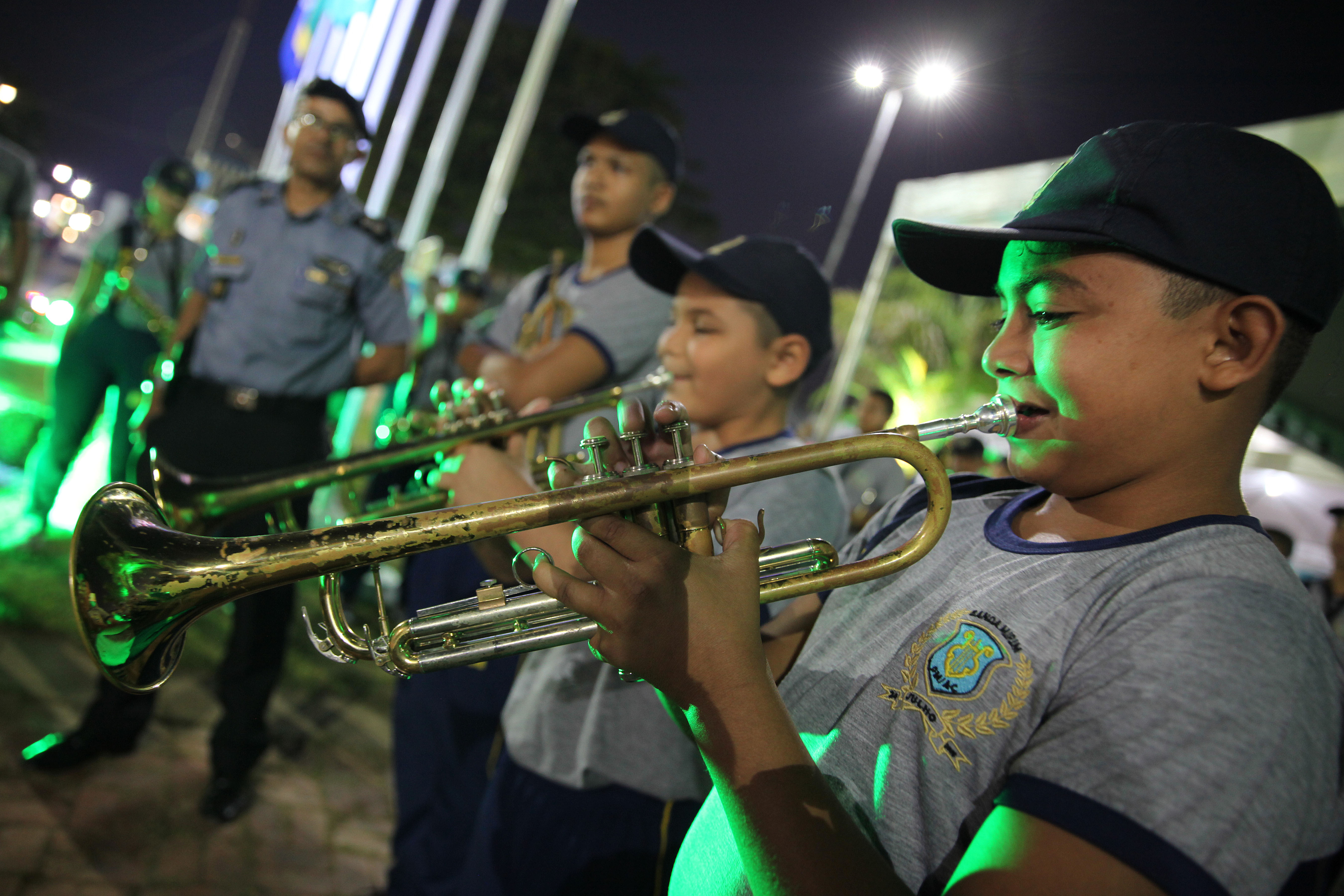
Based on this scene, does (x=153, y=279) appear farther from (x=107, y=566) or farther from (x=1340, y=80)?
(x=1340, y=80)

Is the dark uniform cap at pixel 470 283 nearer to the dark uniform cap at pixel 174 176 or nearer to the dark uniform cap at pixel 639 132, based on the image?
the dark uniform cap at pixel 174 176

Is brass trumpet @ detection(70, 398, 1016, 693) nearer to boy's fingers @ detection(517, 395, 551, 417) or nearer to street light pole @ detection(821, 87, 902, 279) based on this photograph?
boy's fingers @ detection(517, 395, 551, 417)

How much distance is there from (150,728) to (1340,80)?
5276 millimetres

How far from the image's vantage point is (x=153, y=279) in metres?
5.20

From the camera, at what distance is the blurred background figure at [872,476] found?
231 inches

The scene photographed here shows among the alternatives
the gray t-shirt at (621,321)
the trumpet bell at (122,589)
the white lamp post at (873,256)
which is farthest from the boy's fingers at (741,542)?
the gray t-shirt at (621,321)

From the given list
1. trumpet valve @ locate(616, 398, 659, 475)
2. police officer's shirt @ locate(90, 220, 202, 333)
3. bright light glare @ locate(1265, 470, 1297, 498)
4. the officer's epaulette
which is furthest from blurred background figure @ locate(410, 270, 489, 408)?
bright light glare @ locate(1265, 470, 1297, 498)

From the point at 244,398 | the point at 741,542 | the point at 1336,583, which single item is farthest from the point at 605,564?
the point at 1336,583

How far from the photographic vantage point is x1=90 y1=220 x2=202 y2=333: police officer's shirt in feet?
16.1

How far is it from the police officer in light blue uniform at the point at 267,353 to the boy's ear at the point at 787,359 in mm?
2234

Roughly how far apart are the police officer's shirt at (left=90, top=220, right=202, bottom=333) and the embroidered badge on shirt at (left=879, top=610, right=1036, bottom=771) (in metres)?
5.42

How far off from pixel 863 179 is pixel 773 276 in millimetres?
763

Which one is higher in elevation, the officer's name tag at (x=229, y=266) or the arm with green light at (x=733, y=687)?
the officer's name tag at (x=229, y=266)

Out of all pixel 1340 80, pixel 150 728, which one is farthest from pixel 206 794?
pixel 1340 80
